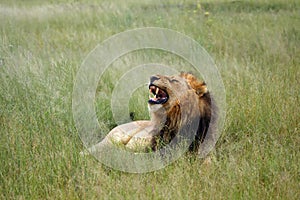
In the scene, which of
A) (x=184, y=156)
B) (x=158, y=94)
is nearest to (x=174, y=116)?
(x=158, y=94)

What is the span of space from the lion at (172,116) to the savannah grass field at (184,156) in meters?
0.25

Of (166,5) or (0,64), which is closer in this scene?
(0,64)

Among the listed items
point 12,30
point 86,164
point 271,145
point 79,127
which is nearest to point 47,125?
point 79,127

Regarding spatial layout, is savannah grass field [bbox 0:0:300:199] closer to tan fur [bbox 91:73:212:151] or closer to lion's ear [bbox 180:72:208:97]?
tan fur [bbox 91:73:212:151]

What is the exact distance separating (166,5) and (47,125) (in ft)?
24.0

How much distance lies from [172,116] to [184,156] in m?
0.37

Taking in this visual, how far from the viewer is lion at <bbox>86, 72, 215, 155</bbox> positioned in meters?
3.69

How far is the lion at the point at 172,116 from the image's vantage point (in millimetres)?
3691

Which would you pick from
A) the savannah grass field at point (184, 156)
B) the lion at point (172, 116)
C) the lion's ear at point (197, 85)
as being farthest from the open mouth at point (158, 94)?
the savannah grass field at point (184, 156)

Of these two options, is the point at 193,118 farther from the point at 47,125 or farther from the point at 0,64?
the point at 0,64

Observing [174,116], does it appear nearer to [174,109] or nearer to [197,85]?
[174,109]

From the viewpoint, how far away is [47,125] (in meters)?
3.94

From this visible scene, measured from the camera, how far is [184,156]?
11.9 ft

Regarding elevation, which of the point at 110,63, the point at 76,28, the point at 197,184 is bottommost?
the point at 197,184
